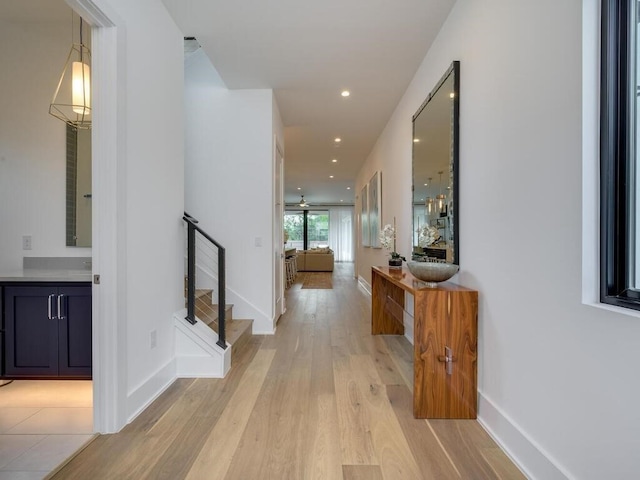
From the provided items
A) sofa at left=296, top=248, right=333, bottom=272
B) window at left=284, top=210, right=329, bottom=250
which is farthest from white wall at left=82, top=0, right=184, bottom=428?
window at left=284, top=210, right=329, bottom=250

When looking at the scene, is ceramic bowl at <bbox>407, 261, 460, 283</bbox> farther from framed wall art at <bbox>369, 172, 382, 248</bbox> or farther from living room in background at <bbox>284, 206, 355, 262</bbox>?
living room in background at <bbox>284, 206, 355, 262</bbox>

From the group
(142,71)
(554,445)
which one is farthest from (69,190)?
(554,445)

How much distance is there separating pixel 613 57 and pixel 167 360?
297cm

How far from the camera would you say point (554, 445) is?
4.60 ft

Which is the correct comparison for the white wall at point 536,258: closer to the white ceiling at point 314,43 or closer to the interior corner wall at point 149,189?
the white ceiling at point 314,43

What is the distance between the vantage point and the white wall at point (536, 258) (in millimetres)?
1173

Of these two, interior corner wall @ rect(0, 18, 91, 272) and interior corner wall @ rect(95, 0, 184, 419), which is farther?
interior corner wall @ rect(0, 18, 91, 272)

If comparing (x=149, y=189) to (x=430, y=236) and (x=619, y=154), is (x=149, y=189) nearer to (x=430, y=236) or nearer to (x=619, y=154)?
(x=430, y=236)

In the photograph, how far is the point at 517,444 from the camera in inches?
64.4

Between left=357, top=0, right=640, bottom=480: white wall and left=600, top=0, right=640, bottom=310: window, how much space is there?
69 millimetres

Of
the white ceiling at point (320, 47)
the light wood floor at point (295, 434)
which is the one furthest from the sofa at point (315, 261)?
the light wood floor at point (295, 434)

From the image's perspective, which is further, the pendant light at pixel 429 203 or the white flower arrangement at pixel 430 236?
the pendant light at pixel 429 203

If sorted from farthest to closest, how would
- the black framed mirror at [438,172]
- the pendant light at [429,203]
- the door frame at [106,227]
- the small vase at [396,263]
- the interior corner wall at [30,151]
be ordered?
the small vase at [396,263], the pendant light at [429,203], the interior corner wall at [30,151], the black framed mirror at [438,172], the door frame at [106,227]

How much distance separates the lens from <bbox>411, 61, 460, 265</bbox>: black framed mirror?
242 centimetres
